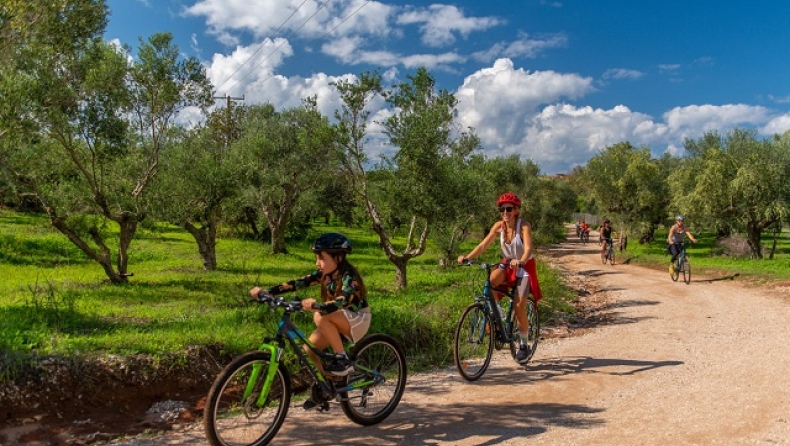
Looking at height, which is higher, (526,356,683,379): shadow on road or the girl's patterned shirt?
the girl's patterned shirt

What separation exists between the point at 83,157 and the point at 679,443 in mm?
17891

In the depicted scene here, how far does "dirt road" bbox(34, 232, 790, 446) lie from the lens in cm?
531

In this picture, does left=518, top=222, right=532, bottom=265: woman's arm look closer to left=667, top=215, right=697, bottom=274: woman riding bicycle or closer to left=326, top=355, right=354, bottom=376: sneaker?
left=326, top=355, right=354, bottom=376: sneaker

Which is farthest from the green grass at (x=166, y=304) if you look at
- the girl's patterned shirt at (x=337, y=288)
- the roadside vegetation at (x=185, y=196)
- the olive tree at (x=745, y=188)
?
the olive tree at (x=745, y=188)

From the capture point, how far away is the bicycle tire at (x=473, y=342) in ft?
24.0

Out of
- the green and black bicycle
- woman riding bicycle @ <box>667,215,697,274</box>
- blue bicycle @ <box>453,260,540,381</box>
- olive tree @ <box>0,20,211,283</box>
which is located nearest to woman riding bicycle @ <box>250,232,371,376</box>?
blue bicycle @ <box>453,260,540,381</box>

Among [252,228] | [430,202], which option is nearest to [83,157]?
[430,202]

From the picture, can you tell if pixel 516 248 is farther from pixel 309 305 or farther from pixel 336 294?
pixel 309 305

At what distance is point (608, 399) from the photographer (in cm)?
652

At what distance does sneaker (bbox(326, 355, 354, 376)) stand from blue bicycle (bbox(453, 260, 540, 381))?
212cm

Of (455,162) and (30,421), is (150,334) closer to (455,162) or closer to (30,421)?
(30,421)

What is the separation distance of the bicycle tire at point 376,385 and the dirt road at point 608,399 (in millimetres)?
138

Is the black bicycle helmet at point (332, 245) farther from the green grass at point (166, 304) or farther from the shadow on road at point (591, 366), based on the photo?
the shadow on road at point (591, 366)

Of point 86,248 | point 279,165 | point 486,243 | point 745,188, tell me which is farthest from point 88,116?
point 745,188
